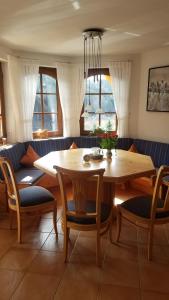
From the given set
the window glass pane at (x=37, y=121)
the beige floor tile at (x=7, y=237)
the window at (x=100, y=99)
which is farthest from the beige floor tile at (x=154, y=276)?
the window glass pane at (x=37, y=121)

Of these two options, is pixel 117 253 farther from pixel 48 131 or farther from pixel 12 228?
pixel 48 131

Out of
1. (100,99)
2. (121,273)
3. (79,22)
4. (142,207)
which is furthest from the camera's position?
(100,99)

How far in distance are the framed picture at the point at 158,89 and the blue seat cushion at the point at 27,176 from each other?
92.5 inches

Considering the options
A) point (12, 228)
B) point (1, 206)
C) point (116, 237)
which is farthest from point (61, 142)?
point (116, 237)

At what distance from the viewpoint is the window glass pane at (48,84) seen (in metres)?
4.44

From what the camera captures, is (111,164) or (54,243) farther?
(111,164)

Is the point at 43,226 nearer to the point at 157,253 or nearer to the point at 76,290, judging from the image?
the point at 76,290

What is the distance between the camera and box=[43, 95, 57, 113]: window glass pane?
452 centimetres

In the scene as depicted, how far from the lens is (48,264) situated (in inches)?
84.2

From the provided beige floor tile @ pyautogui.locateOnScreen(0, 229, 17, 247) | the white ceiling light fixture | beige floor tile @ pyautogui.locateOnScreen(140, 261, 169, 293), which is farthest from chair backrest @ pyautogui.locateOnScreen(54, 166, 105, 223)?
the white ceiling light fixture

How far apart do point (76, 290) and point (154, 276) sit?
0.69 meters

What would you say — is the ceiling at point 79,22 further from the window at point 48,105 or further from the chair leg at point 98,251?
the chair leg at point 98,251

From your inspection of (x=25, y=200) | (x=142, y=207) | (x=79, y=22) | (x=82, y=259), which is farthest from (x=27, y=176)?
(x=79, y=22)

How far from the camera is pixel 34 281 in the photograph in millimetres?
1931
